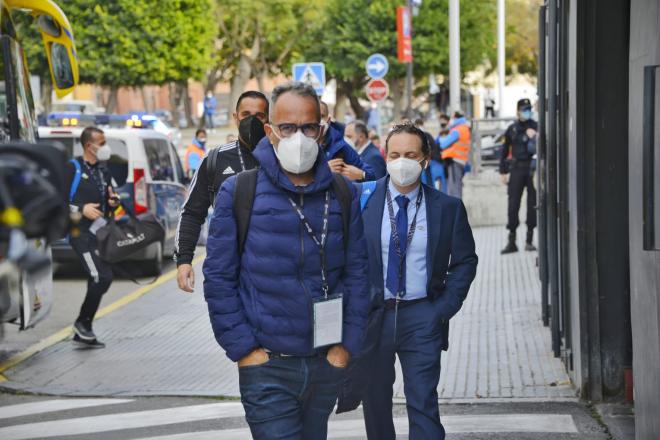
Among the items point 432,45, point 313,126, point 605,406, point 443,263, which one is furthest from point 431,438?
point 432,45

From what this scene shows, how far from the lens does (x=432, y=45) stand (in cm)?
5956

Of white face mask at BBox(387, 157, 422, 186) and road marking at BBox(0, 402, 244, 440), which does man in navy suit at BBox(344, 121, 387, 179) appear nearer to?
white face mask at BBox(387, 157, 422, 186)

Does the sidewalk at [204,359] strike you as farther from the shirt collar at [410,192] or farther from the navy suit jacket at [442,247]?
the shirt collar at [410,192]

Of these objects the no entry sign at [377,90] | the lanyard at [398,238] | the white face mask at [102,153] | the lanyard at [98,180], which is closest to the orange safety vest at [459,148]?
the no entry sign at [377,90]

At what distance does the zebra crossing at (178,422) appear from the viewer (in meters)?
7.78

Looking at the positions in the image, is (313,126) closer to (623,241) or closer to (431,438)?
(431,438)

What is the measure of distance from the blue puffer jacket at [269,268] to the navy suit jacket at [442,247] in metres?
1.14

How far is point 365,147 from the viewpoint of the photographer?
1137 cm

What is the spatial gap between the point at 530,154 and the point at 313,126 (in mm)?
11691

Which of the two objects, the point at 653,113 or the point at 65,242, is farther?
the point at 65,242

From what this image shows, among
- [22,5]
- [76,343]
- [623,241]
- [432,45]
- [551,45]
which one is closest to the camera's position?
[623,241]

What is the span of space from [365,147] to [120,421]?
3908 millimetres

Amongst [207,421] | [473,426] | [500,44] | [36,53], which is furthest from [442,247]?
[500,44]

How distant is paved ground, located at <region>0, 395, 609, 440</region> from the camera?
25.2ft
